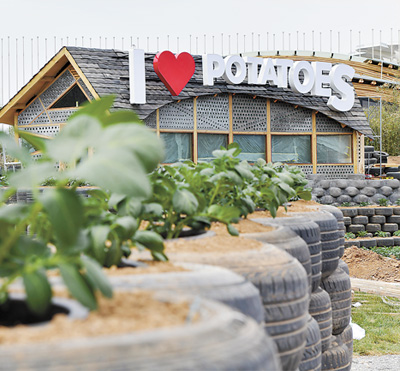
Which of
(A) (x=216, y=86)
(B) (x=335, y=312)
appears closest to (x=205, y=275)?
(B) (x=335, y=312)

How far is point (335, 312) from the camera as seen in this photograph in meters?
3.70

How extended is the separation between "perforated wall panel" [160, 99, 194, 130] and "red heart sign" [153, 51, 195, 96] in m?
0.55

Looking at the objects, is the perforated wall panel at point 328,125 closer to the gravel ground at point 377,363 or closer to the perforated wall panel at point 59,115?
the perforated wall panel at point 59,115

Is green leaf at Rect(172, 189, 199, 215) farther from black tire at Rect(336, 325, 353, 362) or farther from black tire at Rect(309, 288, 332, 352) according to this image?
black tire at Rect(336, 325, 353, 362)

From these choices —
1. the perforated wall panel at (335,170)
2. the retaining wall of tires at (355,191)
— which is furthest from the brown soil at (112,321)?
the perforated wall panel at (335,170)

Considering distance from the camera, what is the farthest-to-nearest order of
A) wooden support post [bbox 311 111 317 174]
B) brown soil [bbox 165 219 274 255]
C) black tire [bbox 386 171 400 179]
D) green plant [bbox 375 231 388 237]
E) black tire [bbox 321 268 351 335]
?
black tire [bbox 386 171 400 179]
wooden support post [bbox 311 111 317 174]
green plant [bbox 375 231 388 237]
black tire [bbox 321 268 351 335]
brown soil [bbox 165 219 274 255]

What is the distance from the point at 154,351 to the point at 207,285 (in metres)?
0.46

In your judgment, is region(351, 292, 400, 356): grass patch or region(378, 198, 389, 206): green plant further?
region(378, 198, 389, 206): green plant

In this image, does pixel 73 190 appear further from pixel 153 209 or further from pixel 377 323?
pixel 377 323

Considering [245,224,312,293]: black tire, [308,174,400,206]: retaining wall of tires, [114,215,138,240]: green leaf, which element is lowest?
[308,174,400,206]: retaining wall of tires

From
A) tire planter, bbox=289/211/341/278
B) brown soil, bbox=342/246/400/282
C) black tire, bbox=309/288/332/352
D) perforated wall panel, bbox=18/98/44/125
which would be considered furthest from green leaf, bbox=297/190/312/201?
perforated wall panel, bbox=18/98/44/125

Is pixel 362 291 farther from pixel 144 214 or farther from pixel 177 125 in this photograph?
pixel 177 125

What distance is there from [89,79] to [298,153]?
20.0 feet

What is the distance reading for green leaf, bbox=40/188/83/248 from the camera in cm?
94
